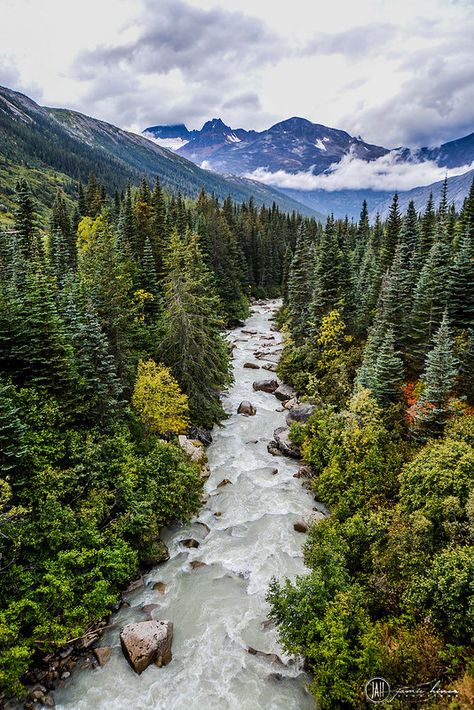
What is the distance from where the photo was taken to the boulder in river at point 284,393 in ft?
139

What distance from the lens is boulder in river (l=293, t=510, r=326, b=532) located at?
23.4 metres

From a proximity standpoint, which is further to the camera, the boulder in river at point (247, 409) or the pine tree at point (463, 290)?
the boulder in river at point (247, 409)

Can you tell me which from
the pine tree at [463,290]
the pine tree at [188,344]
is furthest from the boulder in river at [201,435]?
the pine tree at [463,290]

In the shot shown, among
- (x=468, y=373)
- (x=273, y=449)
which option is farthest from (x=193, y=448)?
(x=468, y=373)

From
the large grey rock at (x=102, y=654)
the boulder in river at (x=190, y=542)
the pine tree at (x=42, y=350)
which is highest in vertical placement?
the pine tree at (x=42, y=350)

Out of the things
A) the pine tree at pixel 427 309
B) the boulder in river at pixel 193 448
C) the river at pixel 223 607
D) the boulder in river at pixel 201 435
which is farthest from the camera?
the boulder in river at pixel 201 435

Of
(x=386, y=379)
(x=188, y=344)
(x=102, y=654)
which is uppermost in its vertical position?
(x=188, y=344)

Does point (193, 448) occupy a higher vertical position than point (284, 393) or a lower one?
higher

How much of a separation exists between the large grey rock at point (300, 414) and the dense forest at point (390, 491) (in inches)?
47.1

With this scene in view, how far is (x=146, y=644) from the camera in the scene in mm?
16156

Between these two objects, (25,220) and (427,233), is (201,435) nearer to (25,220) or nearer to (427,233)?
(25,220)

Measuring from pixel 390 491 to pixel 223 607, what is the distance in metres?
11.4

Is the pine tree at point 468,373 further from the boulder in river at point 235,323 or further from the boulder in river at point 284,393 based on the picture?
the boulder in river at point 235,323

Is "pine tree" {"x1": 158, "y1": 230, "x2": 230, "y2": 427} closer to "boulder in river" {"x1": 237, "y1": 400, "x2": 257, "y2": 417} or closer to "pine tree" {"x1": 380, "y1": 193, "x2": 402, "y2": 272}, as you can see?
"boulder in river" {"x1": 237, "y1": 400, "x2": 257, "y2": 417}
